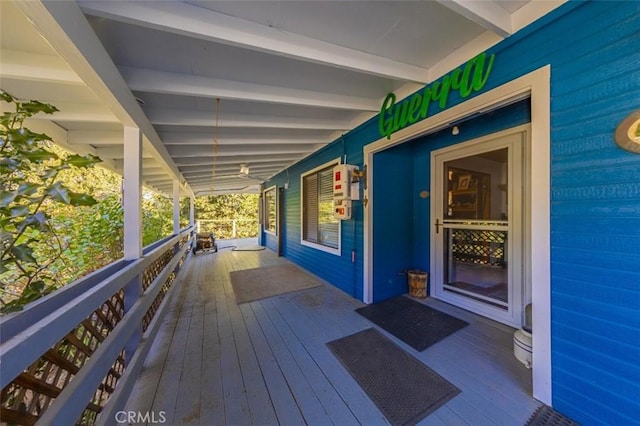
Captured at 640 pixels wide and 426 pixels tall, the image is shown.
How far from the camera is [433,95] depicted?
2.17 metres

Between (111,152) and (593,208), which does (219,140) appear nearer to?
(111,152)

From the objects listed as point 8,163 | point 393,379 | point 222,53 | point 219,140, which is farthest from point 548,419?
point 219,140

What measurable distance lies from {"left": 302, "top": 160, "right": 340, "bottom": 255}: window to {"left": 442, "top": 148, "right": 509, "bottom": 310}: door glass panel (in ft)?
5.64

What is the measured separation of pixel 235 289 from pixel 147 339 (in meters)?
1.81

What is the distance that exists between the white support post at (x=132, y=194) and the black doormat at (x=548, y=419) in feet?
10.4

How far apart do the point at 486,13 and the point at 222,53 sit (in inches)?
73.7

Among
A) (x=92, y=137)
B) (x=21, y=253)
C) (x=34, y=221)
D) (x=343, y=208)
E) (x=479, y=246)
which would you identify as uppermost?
(x=92, y=137)

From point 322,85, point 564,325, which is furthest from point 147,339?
point 564,325

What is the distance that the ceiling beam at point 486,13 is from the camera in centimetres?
133

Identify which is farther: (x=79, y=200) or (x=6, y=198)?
(x=79, y=200)

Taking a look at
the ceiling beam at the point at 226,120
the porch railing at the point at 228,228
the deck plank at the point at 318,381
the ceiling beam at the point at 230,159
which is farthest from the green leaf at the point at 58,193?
the porch railing at the point at 228,228

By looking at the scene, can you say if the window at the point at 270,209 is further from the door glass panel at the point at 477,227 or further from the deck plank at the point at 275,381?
the door glass panel at the point at 477,227

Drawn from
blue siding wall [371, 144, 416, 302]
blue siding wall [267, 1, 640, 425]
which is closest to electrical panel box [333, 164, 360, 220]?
blue siding wall [371, 144, 416, 302]

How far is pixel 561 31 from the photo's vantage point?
1.43 m
